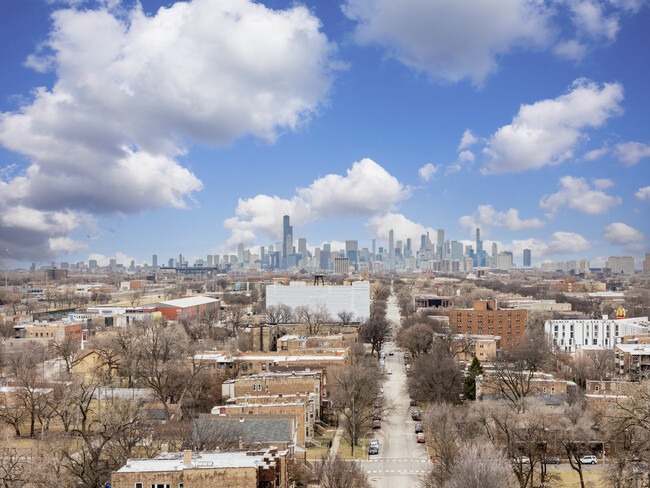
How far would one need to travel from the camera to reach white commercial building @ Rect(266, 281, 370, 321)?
116 m

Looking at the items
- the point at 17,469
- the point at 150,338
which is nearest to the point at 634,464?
the point at 17,469

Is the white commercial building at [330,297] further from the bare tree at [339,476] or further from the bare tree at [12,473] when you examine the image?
the bare tree at [12,473]

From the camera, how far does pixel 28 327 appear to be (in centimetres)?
8950

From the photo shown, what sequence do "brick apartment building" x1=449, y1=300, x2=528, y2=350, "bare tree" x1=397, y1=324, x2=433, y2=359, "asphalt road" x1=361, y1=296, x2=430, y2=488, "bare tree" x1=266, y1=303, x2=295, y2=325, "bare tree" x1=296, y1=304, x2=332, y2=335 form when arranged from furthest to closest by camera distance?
"bare tree" x1=266, y1=303, x2=295, y2=325 < "brick apartment building" x1=449, y1=300, x2=528, y2=350 < "bare tree" x1=296, y1=304, x2=332, y2=335 < "bare tree" x1=397, y1=324, x2=433, y2=359 < "asphalt road" x1=361, y1=296, x2=430, y2=488

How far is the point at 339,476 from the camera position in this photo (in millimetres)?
29109

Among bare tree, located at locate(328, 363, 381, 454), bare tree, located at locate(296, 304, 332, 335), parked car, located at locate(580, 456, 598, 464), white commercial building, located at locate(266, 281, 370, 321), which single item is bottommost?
parked car, located at locate(580, 456, 598, 464)

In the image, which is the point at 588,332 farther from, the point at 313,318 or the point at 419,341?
the point at 313,318

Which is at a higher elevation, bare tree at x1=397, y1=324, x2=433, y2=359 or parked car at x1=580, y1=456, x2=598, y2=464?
bare tree at x1=397, y1=324, x2=433, y2=359

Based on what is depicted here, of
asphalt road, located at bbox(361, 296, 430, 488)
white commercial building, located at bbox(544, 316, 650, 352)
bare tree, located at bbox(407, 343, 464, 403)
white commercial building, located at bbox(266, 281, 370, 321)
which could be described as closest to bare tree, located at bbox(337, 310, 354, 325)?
white commercial building, located at bbox(266, 281, 370, 321)

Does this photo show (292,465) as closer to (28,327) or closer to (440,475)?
(440,475)

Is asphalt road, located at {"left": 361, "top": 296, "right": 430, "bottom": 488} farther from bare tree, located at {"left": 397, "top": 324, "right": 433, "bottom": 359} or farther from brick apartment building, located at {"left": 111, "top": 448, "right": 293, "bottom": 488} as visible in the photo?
bare tree, located at {"left": 397, "top": 324, "right": 433, "bottom": 359}

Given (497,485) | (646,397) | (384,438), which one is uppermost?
(646,397)

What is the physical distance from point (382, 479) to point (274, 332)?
47731 millimetres

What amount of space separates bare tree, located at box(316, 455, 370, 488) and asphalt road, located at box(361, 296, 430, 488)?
473cm
